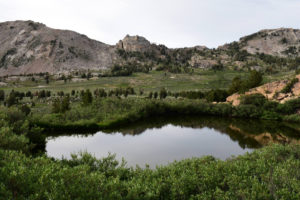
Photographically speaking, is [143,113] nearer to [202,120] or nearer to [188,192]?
[202,120]

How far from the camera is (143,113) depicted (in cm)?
9044

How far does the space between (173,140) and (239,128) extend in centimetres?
2904

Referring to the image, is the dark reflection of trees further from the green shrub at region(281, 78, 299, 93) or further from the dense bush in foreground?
the dense bush in foreground

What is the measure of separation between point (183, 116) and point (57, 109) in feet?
176

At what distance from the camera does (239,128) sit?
7969 centimetres

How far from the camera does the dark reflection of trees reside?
64.9m

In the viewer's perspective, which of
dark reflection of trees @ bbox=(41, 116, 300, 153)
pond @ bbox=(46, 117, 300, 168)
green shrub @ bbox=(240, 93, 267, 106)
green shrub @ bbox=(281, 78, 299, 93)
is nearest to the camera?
pond @ bbox=(46, 117, 300, 168)

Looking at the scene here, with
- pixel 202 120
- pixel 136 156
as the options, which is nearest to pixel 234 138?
pixel 202 120

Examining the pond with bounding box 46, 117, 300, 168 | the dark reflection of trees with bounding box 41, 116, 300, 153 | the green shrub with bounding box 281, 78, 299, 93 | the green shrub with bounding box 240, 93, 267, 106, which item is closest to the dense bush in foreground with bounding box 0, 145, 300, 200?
the pond with bounding box 46, 117, 300, 168

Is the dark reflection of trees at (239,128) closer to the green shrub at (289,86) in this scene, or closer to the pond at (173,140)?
the pond at (173,140)

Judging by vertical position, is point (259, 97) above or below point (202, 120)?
above

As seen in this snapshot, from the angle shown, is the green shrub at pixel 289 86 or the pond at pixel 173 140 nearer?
the pond at pixel 173 140

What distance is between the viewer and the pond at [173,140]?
169 ft

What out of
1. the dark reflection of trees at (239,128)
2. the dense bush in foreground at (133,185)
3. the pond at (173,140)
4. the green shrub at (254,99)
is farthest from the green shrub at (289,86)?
the dense bush in foreground at (133,185)
